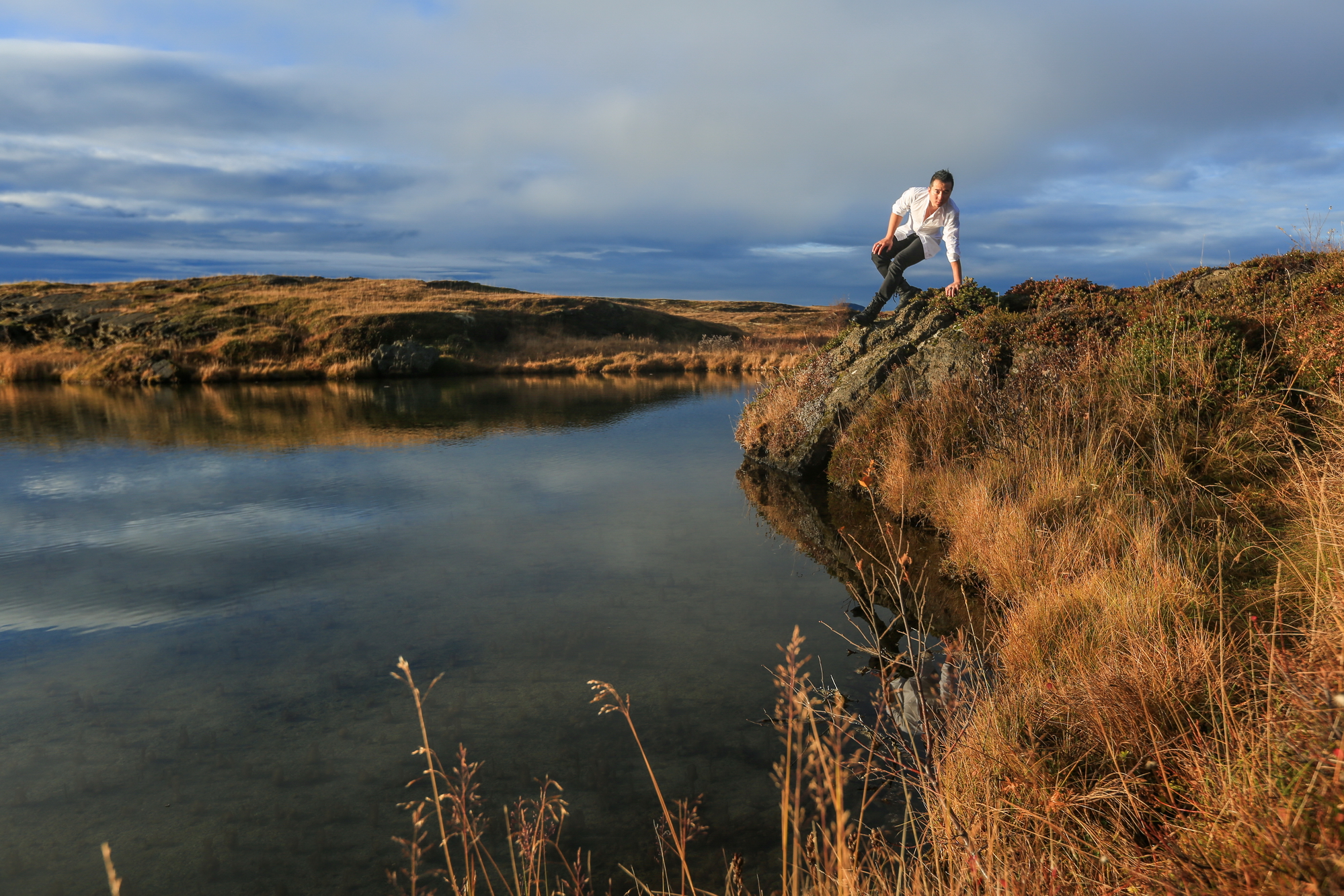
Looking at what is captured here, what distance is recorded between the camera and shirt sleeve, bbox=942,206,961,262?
9844 millimetres

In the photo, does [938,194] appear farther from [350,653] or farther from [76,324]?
[76,324]

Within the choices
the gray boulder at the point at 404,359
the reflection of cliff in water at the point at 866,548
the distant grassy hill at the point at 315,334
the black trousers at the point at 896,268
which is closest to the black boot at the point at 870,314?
the black trousers at the point at 896,268

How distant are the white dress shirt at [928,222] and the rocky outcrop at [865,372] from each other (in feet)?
3.36

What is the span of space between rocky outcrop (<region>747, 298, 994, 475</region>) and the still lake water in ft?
4.51

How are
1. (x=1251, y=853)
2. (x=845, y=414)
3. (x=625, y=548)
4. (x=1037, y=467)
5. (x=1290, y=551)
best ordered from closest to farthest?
(x=1251, y=853), (x=1290, y=551), (x=1037, y=467), (x=625, y=548), (x=845, y=414)

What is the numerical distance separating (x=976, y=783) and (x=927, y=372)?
7737mm

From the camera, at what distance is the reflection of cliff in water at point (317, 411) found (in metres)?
14.9

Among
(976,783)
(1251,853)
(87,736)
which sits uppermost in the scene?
(1251,853)

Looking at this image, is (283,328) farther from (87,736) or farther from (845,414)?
(87,736)

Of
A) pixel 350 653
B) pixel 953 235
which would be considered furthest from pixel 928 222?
pixel 350 653

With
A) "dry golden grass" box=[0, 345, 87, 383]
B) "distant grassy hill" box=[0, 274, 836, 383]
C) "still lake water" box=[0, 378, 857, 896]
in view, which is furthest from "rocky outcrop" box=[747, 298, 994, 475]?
"dry golden grass" box=[0, 345, 87, 383]

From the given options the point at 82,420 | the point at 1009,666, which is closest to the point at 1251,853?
the point at 1009,666

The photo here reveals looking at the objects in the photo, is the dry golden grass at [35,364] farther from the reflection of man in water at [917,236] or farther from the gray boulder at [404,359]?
the reflection of man in water at [917,236]

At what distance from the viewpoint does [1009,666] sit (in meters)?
4.19
